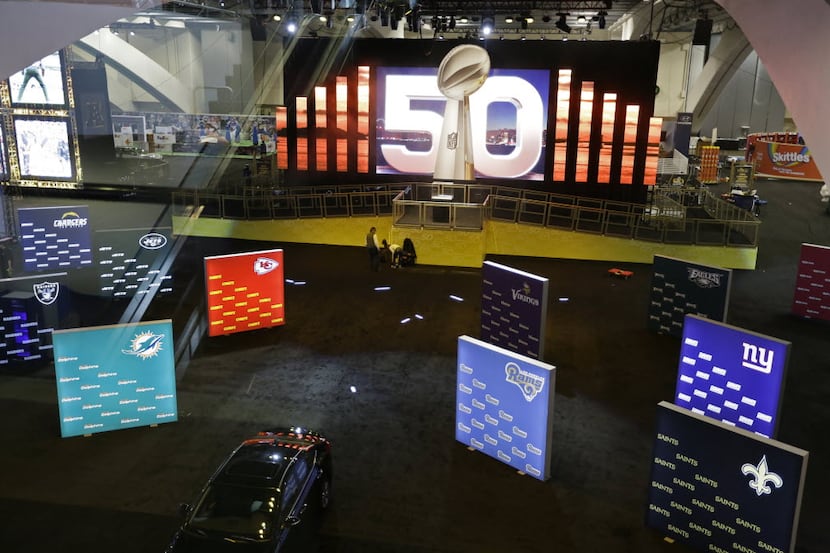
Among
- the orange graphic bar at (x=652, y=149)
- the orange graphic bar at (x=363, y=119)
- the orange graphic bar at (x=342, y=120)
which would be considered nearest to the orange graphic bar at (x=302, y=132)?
the orange graphic bar at (x=342, y=120)

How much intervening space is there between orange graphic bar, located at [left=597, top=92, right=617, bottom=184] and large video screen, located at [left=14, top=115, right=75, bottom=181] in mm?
15620

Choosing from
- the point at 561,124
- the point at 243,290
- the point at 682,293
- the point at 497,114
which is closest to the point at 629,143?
the point at 561,124

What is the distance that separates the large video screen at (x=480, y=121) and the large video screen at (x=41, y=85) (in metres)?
11.8

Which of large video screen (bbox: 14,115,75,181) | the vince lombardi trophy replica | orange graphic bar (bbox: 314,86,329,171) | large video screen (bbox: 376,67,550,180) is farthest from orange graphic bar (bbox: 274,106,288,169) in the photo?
large video screen (bbox: 14,115,75,181)

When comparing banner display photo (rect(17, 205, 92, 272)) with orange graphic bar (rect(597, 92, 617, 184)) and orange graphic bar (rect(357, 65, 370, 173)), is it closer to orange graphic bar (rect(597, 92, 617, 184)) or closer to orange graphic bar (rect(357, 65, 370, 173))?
orange graphic bar (rect(357, 65, 370, 173))

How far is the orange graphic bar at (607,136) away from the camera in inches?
911

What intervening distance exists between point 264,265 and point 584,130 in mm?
13140

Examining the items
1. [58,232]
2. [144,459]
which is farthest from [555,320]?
[58,232]

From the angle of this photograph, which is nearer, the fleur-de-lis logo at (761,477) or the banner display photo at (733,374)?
the fleur-de-lis logo at (761,477)

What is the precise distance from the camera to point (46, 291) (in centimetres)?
1222

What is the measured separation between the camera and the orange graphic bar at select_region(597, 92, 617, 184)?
23141mm

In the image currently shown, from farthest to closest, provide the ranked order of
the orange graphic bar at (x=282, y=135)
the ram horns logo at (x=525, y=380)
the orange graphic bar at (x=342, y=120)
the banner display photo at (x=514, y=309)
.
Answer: the orange graphic bar at (x=282, y=135), the orange graphic bar at (x=342, y=120), the banner display photo at (x=514, y=309), the ram horns logo at (x=525, y=380)

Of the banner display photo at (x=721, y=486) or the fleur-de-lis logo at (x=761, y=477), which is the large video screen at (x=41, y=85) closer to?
the banner display photo at (x=721, y=486)

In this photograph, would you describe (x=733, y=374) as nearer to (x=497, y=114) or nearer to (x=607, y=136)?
(x=607, y=136)
